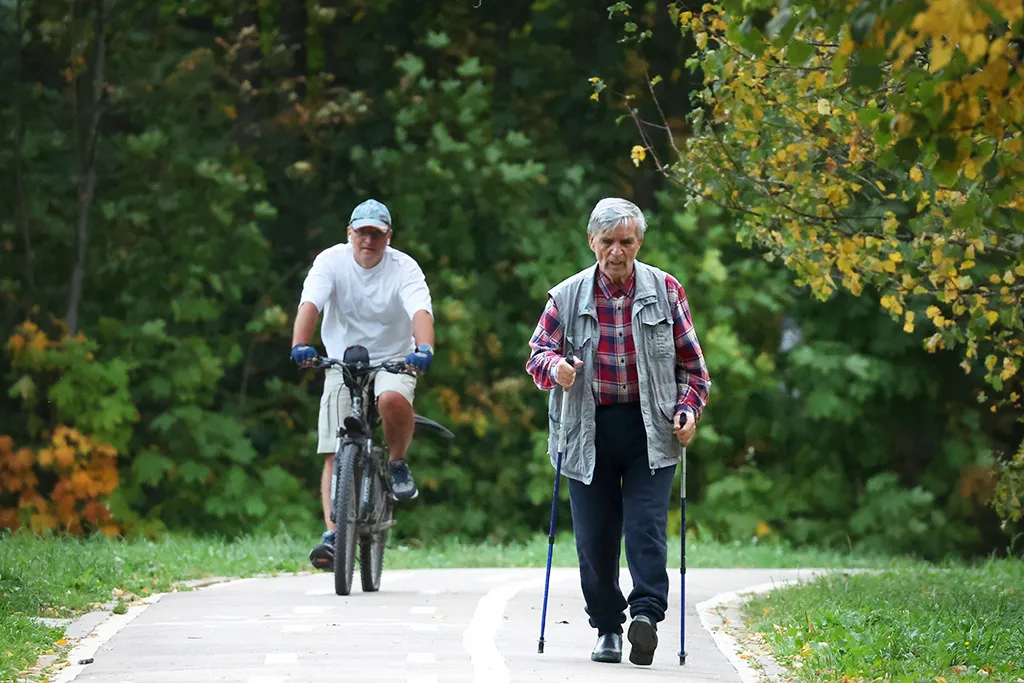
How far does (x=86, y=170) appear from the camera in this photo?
71.3 feet

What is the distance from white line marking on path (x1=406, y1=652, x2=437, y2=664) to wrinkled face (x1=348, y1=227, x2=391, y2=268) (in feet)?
12.0

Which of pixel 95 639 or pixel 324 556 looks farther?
pixel 324 556

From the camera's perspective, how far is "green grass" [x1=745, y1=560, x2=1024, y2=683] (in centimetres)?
815

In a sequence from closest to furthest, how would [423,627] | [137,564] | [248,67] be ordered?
[423,627] → [137,564] → [248,67]

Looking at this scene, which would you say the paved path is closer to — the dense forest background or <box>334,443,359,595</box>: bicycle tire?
<box>334,443,359,595</box>: bicycle tire

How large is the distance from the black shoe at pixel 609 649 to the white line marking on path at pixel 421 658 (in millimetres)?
715

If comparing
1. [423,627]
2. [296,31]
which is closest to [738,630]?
[423,627]

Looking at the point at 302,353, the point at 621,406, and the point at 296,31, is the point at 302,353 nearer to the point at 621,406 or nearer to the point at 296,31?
the point at 621,406

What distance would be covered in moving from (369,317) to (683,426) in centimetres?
370

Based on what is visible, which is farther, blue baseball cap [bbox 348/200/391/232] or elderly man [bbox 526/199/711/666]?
blue baseball cap [bbox 348/200/391/232]

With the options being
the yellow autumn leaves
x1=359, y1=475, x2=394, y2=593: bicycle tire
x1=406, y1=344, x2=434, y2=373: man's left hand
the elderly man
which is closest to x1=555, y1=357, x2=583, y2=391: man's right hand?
the elderly man

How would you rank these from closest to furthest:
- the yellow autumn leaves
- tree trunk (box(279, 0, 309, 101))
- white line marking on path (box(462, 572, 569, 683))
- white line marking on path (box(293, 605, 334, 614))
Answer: white line marking on path (box(462, 572, 569, 683)), white line marking on path (box(293, 605, 334, 614)), the yellow autumn leaves, tree trunk (box(279, 0, 309, 101))

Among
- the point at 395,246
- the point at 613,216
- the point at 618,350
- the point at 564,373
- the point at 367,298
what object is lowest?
the point at 564,373

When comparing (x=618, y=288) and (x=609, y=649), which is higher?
(x=618, y=288)
